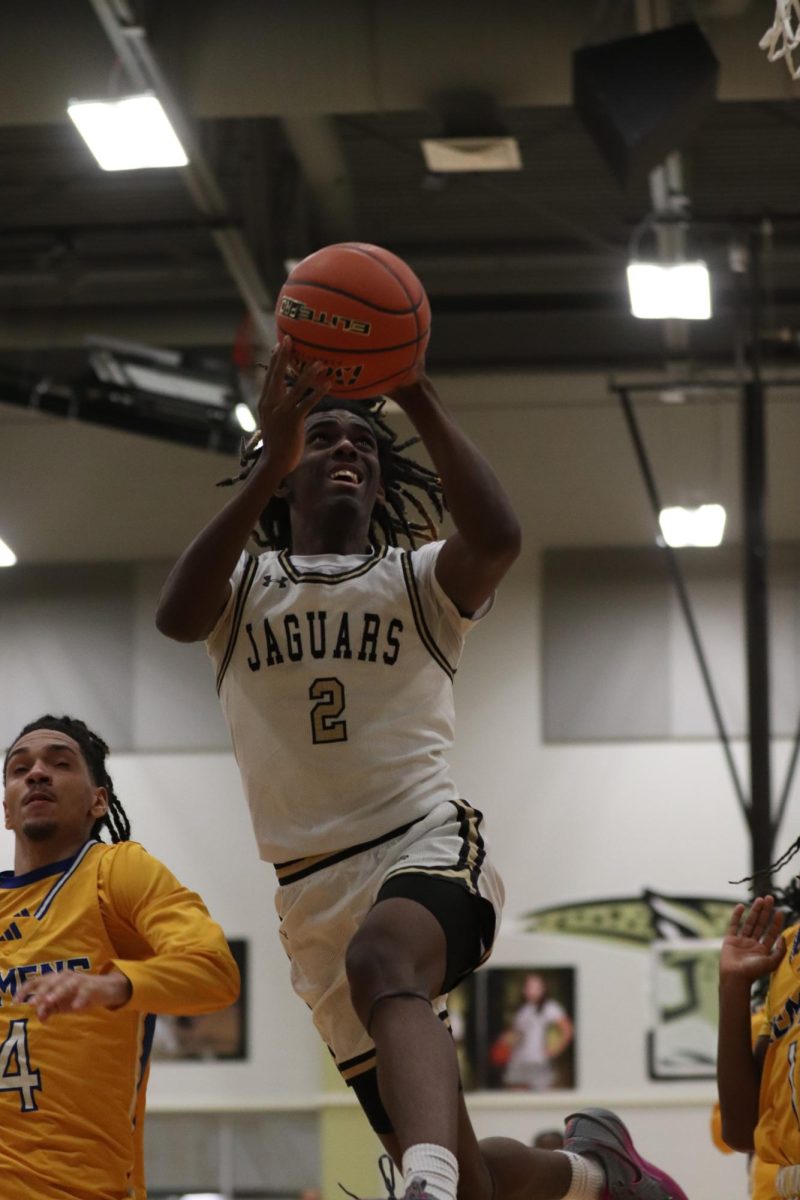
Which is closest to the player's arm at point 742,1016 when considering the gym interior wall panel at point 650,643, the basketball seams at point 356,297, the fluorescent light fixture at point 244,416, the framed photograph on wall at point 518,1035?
the basketball seams at point 356,297

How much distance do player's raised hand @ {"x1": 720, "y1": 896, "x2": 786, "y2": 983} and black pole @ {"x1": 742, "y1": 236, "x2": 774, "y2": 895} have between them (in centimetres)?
724

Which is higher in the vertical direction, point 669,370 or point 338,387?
point 669,370

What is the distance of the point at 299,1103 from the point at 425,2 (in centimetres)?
967

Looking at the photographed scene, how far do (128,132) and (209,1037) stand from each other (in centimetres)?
910

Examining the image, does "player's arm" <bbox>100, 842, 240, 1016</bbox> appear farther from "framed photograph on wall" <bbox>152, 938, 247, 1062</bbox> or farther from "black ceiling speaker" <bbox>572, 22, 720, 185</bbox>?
"framed photograph on wall" <bbox>152, 938, 247, 1062</bbox>

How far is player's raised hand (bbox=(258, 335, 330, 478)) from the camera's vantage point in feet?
13.2

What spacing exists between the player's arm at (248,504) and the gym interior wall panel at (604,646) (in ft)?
39.4

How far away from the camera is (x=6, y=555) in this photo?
15992 mm

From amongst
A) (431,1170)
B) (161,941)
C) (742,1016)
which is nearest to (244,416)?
(161,941)

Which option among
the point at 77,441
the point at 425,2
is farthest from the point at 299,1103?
the point at 425,2

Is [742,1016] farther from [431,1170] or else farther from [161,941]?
[161,941]

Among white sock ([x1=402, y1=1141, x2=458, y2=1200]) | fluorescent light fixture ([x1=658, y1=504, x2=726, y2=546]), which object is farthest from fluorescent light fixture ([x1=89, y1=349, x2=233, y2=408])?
white sock ([x1=402, y1=1141, x2=458, y2=1200])

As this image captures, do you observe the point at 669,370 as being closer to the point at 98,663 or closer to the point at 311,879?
the point at 98,663

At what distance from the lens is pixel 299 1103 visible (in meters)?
15.4
